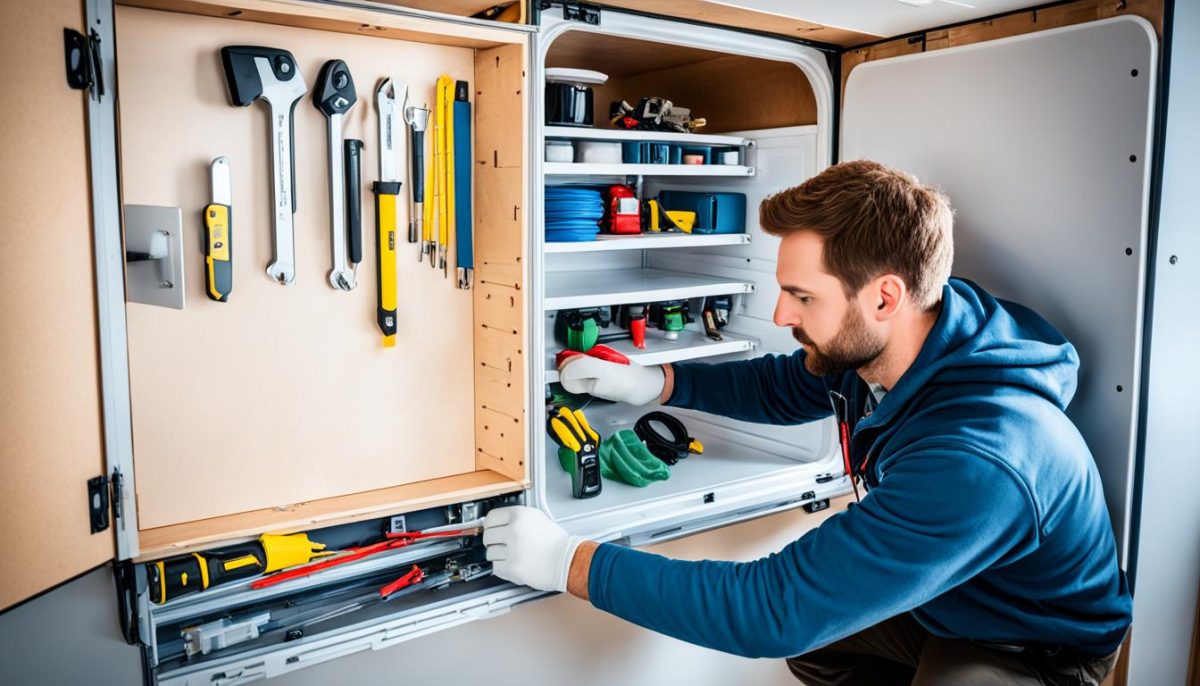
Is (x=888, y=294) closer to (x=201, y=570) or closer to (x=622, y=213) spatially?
(x=622, y=213)

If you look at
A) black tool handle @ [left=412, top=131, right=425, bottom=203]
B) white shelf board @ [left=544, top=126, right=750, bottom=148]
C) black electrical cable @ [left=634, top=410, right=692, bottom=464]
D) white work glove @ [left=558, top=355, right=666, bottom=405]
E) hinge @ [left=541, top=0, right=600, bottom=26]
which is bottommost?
black electrical cable @ [left=634, top=410, right=692, bottom=464]

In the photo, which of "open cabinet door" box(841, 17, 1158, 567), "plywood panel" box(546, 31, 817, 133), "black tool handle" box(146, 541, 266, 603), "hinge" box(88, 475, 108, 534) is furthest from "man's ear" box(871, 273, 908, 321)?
"hinge" box(88, 475, 108, 534)

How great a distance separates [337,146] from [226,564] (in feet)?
2.63

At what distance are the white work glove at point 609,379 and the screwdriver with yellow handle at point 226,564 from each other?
29.5 inches

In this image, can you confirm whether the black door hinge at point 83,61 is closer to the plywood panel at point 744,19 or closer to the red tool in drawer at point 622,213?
the plywood panel at point 744,19

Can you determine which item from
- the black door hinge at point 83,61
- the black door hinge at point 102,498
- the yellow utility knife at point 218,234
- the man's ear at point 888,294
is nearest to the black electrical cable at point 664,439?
the man's ear at point 888,294

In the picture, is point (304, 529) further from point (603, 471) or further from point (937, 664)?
point (937, 664)

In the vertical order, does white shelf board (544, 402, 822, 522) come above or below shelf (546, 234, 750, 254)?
below

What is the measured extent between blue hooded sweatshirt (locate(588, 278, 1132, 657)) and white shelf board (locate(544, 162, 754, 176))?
794 mm

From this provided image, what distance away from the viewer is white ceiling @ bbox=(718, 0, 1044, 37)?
6.11 feet

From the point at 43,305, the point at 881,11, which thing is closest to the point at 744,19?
the point at 881,11

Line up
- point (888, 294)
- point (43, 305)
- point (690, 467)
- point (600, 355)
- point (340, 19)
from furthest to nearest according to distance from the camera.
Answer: point (690, 467) → point (600, 355) → point (888, 294) → point (340, 19) → point (43, 305)

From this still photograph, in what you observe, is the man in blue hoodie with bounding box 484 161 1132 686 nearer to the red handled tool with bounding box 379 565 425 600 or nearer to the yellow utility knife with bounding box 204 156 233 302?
the red handled tool with bounding box 379 565 425 600

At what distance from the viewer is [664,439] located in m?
2.54
